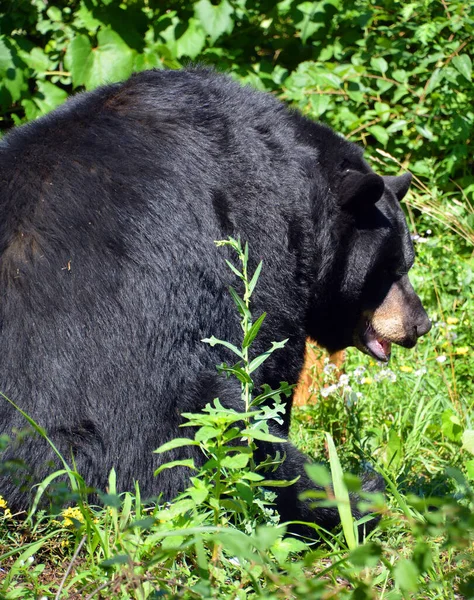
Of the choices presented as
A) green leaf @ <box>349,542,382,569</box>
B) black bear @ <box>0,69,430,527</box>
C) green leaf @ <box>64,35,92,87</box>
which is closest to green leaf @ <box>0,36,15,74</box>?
green leaf @ <box>64,35,92,87</box>

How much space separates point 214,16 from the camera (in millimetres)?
6883

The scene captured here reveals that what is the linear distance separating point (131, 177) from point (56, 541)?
1532 mm

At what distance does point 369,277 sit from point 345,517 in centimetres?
209

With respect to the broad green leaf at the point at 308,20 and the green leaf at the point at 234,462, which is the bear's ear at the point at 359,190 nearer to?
A: the green leaf at the point at 234,462

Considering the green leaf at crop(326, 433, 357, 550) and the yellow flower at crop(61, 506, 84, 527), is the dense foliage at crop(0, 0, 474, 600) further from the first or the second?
the yellow flower at crop(61, 506, 84, 527)

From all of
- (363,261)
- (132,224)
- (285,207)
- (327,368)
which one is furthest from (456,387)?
(132,224)

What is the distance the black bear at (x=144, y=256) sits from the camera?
3182 mm

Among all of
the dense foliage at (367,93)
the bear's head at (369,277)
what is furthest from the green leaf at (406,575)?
the bear's head at (369,277)

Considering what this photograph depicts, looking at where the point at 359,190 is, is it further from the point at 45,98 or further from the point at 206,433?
the point at 45,98

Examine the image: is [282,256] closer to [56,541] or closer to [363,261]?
[363,261]

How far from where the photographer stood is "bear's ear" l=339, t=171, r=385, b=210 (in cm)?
419

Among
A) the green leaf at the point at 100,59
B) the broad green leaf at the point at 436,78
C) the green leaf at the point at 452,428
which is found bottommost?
the green leaf at the point at 452,428

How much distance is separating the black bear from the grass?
0.35 metres

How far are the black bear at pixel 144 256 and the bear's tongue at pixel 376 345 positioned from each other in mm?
650
